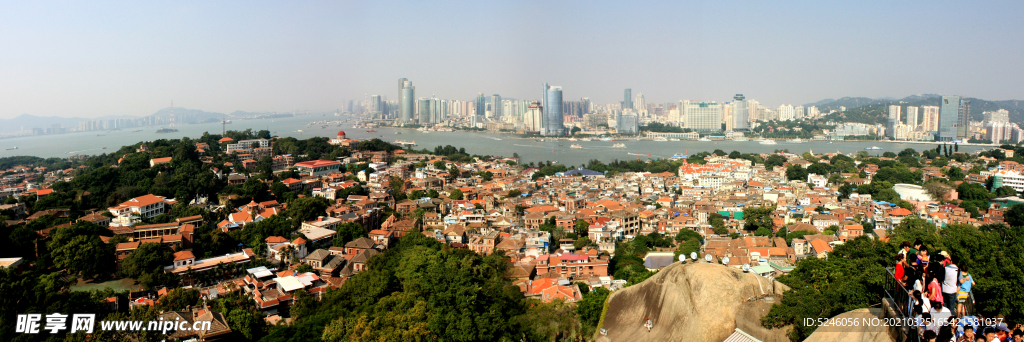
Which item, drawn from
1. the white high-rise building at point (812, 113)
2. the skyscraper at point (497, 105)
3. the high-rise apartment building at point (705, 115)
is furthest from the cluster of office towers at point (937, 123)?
the skyscraper at point (497, 105)

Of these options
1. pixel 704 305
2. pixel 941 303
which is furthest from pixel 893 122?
pixel 941 303

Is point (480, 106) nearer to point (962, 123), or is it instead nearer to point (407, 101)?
point (407, 101)

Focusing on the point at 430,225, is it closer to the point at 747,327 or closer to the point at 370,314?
the point at 370,314

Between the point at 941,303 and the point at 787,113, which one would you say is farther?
the point at 787,113

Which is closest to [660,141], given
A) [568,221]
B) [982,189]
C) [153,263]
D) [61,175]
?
[982,189]

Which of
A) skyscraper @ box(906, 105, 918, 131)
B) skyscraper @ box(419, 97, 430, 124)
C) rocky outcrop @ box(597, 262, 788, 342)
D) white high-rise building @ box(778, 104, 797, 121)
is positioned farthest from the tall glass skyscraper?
rocky outcrop @ box(597, 262, 788, 342)

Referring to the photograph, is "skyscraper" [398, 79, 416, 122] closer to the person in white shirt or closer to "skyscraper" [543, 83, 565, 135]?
"skyscraper" [543, 83, 565, 135]

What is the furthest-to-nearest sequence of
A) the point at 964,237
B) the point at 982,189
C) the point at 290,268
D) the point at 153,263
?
the point at 982,189 → the point at 290,268 → the point at 153,263 → the point at 964,237
